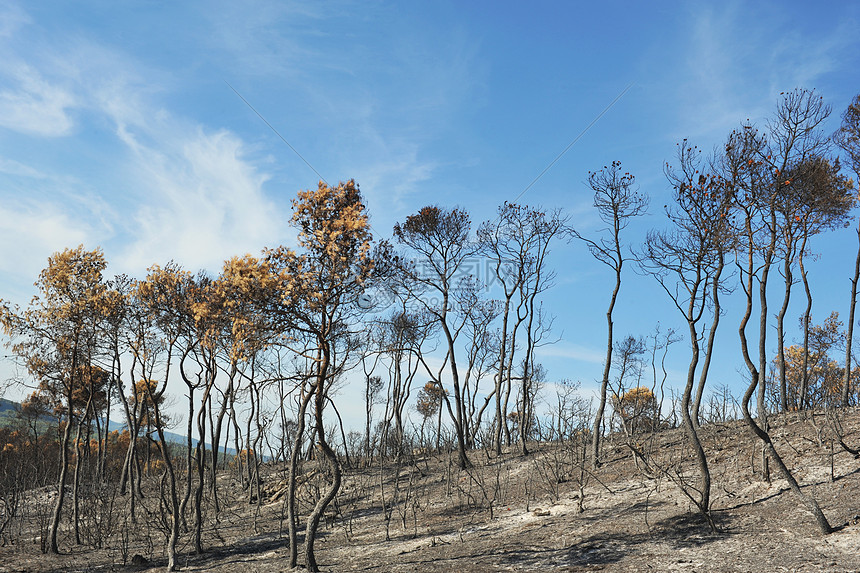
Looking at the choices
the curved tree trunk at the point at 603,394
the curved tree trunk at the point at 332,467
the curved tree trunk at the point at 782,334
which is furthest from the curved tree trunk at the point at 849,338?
the curved tree trunk at the point at 332,467

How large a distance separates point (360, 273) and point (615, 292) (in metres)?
8.20

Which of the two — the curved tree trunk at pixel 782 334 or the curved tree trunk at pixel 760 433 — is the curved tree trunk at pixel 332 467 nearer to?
the curved tree trunk at pixel 760 433

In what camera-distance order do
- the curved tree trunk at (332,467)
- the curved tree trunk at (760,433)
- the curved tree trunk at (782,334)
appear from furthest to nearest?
the curved tree trunk at (782,334), the curved tree trunk at (332,467), the curved tree trunk at (760,433)

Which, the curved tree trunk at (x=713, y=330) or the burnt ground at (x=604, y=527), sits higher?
the curved tree trunk at (x=713, y=330)

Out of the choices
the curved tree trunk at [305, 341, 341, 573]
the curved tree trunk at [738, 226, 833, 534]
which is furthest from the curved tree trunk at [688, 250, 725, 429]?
the curved tree trunk at [305, 341, 341, 573]

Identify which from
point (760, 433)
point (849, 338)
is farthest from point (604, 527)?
point (849, 338)

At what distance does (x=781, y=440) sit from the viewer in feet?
45.0

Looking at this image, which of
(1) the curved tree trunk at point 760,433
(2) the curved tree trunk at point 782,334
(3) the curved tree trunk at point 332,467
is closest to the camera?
(1) the curved tree trunk at point 760,433

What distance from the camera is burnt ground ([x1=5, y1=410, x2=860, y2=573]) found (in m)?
8.73

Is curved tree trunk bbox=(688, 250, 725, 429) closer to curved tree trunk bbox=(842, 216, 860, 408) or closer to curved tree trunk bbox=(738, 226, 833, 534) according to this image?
curved tree trunk bbox=(738, 226, 833, 534)

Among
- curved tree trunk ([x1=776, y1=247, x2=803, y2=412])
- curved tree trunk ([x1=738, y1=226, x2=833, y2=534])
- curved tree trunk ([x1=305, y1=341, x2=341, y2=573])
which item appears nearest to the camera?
curved tree trunk ([x1=738, y1=226, x2=833, y2=534])

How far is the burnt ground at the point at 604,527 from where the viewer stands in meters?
8.73

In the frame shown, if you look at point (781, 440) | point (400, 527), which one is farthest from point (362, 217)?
point (781, 440)

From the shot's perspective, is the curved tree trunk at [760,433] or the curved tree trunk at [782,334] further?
the curved tree trunk at [782,334]
